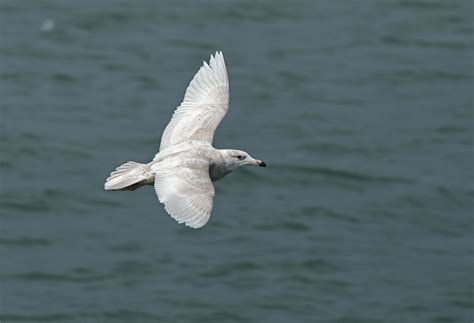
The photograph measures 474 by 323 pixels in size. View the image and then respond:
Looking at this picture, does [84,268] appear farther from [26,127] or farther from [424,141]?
[424,141]

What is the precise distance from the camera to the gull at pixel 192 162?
9430 mm

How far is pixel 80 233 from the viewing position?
17609mm

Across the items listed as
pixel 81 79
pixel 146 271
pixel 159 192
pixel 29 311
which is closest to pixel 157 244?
pixel 146 271

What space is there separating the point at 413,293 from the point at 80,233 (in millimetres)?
4903

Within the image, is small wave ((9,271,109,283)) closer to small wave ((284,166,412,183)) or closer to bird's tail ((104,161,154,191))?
small wave ((284,166,412,183))

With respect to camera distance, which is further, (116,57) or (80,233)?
(116,57)

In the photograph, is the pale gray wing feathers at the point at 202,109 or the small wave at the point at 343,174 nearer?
the pale gray wing feathers at the point at 202,109

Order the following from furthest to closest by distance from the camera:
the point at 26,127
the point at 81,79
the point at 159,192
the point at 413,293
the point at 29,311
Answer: the point at 81,79 < the point at 26,127 < the point at 413,293 < the point at 29,311 < the point at 159,192

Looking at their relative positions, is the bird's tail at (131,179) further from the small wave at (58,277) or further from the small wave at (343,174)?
the small wave at (343,174)

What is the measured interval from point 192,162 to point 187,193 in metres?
0.51

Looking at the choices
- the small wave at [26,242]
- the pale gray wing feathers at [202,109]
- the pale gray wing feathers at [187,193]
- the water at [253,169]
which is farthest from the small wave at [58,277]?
the pale gray wing feathers at [187,193]

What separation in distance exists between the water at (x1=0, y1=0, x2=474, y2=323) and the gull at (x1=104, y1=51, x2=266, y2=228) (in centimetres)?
532

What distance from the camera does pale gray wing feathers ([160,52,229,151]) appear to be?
11.0m

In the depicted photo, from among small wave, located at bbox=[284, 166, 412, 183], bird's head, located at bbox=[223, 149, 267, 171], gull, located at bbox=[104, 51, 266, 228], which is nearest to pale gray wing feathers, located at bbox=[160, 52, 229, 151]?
gull, located at bbox=[104, 51, 266, 228]
